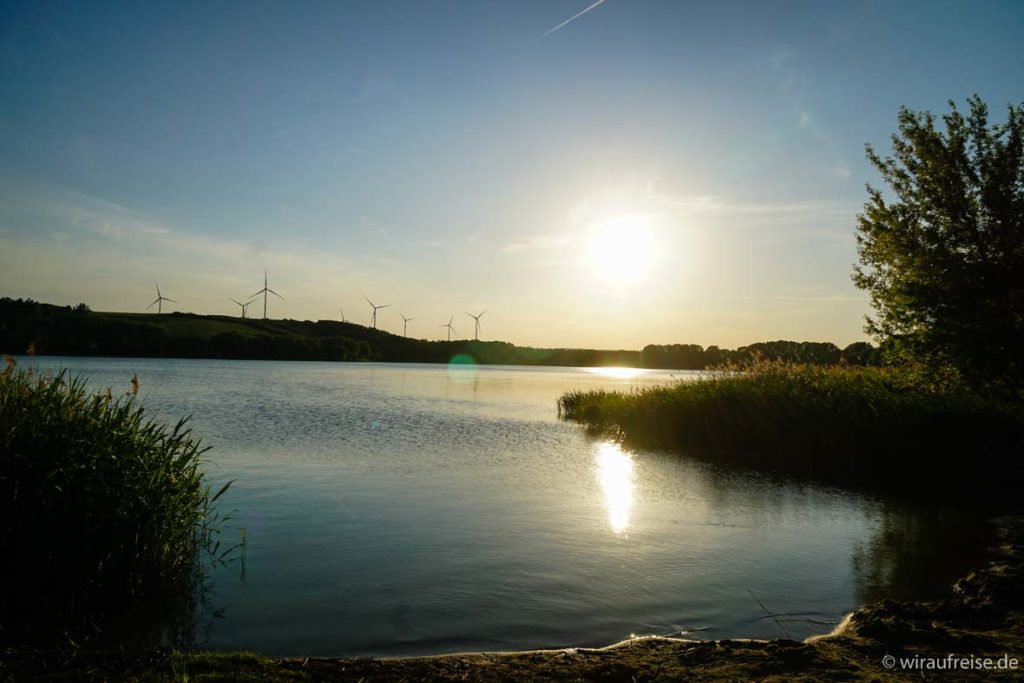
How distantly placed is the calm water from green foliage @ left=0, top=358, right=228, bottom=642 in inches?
51.2

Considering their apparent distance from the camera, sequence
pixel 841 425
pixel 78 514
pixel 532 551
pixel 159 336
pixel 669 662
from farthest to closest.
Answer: pixel 159 336 < pixel 841 425 < pixel 532 551 < pixel 78 514 < pixel 669 662

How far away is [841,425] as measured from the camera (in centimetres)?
2614

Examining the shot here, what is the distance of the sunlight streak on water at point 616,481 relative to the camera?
1631 centimetres

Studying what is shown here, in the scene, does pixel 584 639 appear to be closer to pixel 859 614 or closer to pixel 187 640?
pixel 859 614

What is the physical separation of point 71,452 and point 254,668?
524 centimetres

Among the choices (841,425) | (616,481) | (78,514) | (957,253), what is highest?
(957,253)

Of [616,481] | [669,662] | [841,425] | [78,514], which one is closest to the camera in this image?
[669,662]

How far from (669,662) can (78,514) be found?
8425mm

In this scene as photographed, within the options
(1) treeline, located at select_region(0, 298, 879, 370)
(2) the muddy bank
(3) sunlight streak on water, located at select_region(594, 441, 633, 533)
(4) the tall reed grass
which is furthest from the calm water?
(1) treeline, located at select_region(0, 298, 879, 370)

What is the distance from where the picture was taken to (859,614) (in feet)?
28.8

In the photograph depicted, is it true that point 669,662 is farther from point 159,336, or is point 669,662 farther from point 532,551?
point 159,336

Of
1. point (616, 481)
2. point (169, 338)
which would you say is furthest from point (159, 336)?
point (616, 481)

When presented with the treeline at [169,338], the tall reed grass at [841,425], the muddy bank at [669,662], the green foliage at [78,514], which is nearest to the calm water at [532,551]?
the muddy bank at [669,662]

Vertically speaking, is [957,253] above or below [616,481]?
above
